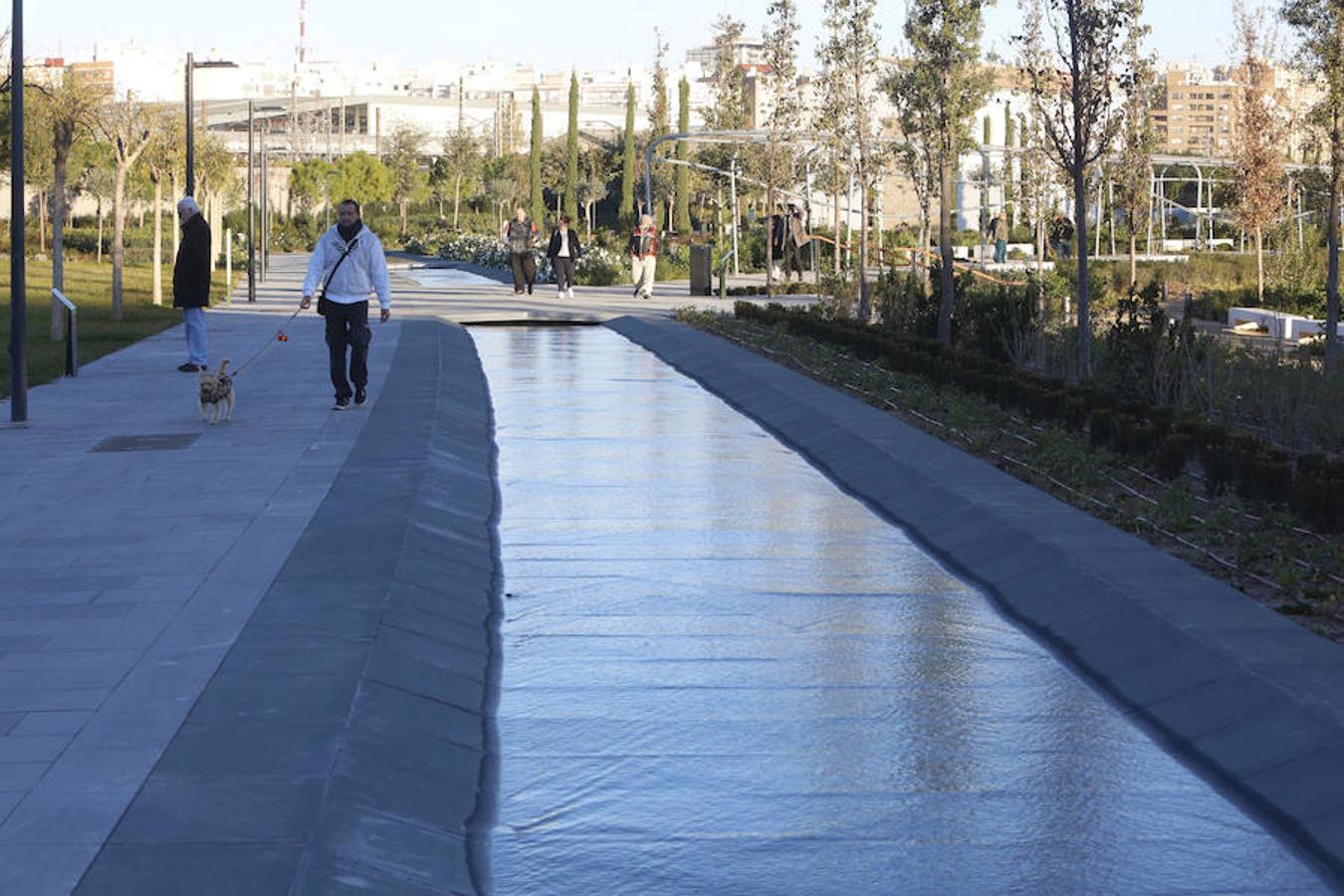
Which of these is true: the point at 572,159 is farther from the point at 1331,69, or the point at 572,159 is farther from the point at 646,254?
the point at 1331,69

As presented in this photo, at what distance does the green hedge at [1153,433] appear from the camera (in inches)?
428

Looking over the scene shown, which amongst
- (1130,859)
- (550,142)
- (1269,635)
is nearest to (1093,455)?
(1269,635)

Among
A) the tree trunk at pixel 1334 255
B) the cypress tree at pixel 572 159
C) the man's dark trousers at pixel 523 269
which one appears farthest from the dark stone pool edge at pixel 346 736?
the cypress tree at pixel 572 159

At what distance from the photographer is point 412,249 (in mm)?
82938

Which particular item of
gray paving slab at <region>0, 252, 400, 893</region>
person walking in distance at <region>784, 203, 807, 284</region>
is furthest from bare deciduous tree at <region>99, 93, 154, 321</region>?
person walking in distance at <region>784, 203, 807, 284</region>

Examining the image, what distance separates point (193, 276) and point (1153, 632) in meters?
13.1

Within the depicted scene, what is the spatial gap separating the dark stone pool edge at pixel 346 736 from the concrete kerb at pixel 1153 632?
8.12 feet

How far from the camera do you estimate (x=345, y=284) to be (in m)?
16.5

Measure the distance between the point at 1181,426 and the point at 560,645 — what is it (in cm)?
543

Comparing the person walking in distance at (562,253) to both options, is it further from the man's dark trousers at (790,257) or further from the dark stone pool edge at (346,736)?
the dark stone pool edge at (346,736)

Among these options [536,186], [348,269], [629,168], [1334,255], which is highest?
[629,168]

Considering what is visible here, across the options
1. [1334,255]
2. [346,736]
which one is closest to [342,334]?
[1334,255]

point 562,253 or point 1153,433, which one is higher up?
point 562,253

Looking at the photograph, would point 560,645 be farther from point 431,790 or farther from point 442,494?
point 442,494
